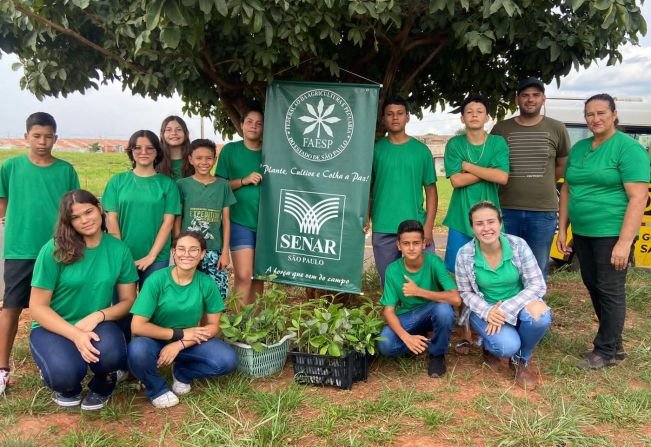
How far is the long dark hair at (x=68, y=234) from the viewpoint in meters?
2.98

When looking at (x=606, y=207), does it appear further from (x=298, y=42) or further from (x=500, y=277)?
(x=298, y=42)

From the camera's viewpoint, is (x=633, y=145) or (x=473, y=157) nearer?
(x=633, y=145)

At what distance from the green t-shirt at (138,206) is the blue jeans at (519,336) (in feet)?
7.36

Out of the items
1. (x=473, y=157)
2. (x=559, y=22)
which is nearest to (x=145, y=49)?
(x=473, y=157)

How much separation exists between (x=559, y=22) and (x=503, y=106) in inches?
63.8

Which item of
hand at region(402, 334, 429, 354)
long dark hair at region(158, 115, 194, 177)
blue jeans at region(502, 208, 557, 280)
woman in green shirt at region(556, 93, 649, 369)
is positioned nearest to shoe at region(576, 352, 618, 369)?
woman in green shirt at region(556, 93, 649, 369)

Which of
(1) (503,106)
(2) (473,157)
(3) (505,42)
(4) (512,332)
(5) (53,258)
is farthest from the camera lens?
(1) (503,106)

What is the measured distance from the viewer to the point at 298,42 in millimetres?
3572

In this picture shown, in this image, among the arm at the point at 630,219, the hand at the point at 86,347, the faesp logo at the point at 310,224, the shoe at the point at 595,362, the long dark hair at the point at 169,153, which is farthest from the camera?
the faesp logo at the point at 310,224

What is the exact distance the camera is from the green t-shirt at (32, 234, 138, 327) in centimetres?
299

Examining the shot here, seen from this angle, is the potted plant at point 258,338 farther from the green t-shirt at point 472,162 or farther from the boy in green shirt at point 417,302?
the green t-shirt at point 472,162

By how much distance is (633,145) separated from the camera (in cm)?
343

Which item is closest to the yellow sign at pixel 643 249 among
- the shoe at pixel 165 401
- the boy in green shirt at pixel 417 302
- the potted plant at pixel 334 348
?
the boy in green shirt at pixel 417 302

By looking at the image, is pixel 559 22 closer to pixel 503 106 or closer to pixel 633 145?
pixel 633 145
